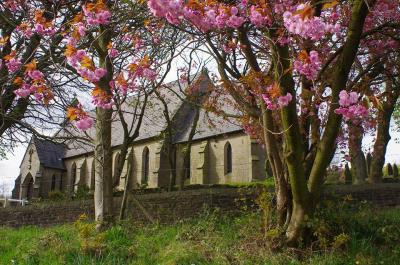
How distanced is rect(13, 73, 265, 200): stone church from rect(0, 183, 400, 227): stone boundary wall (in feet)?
22.2

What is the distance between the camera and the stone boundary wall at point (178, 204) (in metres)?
11.8

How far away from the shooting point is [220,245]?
7.31m

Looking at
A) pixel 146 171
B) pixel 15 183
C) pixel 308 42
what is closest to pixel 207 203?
pixel 308 42

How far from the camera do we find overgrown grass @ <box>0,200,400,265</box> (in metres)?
6.63

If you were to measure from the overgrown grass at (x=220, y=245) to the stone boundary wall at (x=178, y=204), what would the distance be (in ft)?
6.40

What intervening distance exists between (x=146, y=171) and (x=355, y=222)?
26567mm

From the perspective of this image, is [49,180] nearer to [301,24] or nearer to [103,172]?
[103,172]

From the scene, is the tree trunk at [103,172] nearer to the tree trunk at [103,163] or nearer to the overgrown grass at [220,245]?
the tree trunk at [103,163]

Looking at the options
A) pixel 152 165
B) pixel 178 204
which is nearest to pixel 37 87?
pixel 178 204

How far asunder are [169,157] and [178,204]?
9849 mm

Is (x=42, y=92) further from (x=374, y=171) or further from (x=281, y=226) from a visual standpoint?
(x=374, y=171)

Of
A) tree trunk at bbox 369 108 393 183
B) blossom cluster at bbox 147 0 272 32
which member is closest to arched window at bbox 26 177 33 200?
tree trunk at bbox 369 108 393 183

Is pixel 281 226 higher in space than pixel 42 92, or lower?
lower

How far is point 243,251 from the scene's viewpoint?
22.8 feet
